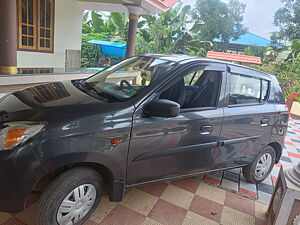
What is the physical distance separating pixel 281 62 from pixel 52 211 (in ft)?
46.7

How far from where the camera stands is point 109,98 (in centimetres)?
235

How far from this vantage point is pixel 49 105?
2.11 meters

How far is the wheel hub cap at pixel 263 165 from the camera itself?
3525 millimetres

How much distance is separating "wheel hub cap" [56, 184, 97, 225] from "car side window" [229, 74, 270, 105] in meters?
1.87

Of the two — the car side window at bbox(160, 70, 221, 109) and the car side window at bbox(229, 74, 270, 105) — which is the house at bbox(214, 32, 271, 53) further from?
the car side window at bbox(160, 70, 221, 109)

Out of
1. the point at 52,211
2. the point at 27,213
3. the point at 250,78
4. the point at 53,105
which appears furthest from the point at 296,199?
the point at 27,213

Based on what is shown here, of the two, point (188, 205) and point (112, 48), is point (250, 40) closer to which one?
point (112, 48)

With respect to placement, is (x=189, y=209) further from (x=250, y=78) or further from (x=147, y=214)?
(x=250, y=78)

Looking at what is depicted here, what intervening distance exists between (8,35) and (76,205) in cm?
345

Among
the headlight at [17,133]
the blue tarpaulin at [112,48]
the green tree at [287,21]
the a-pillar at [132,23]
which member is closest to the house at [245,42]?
the green tree at [287,21]

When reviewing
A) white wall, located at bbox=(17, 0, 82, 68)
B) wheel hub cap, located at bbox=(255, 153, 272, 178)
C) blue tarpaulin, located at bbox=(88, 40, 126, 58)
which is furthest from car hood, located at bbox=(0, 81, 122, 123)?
blue tarpaulin, located at bbox=(88, 40, 126, 58)

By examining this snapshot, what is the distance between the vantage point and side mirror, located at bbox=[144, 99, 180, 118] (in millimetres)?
2188

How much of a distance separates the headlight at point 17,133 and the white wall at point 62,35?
5926mm

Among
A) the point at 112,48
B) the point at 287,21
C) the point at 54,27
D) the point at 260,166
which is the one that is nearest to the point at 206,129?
the point at 260,166
